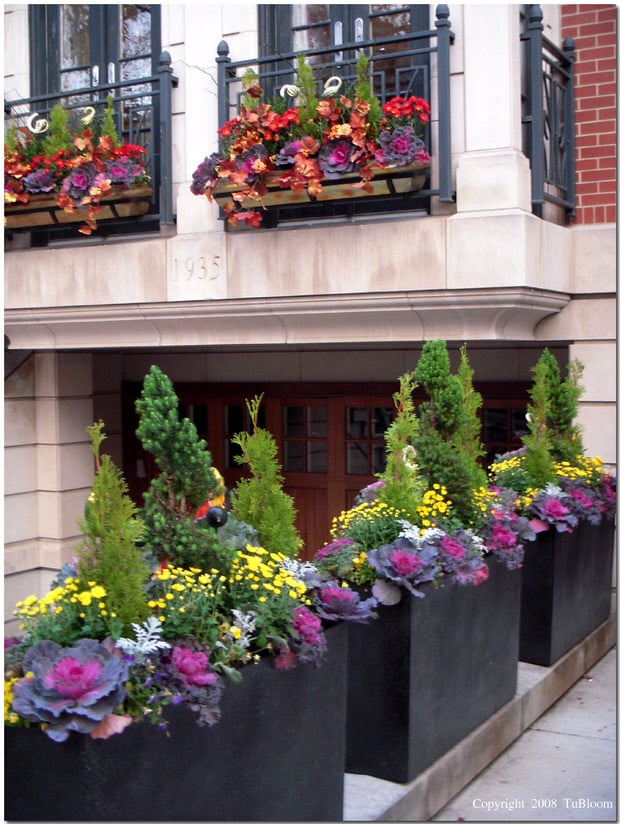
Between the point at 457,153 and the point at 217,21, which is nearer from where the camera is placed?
the point at 457,153

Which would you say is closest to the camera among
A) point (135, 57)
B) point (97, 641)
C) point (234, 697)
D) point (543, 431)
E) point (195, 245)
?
point (97, 641)

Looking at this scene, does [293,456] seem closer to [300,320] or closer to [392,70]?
[300,320]

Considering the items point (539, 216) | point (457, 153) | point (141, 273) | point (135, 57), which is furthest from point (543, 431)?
point (135, 57)

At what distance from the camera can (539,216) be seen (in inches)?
271

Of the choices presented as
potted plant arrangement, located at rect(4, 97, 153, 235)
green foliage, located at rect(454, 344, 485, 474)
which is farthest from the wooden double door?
green foliage, located at rect(454, 344, 485, 474)

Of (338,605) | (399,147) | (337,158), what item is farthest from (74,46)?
(338,605)

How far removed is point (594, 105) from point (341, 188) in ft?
7.61

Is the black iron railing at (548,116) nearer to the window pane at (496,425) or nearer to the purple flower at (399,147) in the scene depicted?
the purple flower at (399,147)

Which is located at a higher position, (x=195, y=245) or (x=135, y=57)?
(x=135, y=57)

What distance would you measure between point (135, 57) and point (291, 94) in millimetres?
2082

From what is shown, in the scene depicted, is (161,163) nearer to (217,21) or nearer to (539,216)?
(217,21)

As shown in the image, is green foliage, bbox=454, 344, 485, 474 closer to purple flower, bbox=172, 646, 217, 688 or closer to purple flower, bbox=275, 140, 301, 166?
purple flower, bbox=275, 140, 301, 166

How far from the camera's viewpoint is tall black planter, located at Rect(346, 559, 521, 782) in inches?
169

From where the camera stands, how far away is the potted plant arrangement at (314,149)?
6.55m
